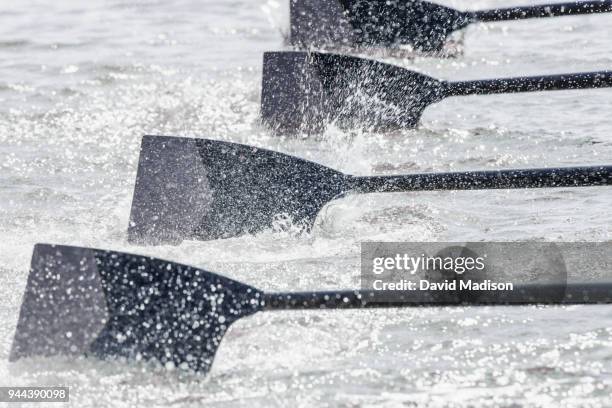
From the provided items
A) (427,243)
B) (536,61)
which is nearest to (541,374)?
(427,243)

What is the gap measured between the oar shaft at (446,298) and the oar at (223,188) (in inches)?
43.9

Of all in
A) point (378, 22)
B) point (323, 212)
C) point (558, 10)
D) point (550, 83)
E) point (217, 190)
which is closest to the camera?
point (217, 190)

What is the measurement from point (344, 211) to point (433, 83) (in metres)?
1.44

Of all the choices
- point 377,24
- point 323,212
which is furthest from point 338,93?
point 377,24

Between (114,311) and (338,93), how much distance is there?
10.7 ft

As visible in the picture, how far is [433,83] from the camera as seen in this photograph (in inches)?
261

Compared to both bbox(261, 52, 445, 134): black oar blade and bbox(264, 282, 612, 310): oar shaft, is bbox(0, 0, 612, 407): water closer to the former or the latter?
bbox(261, 52, 445, 134): black oar blade

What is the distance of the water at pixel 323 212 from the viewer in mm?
3770

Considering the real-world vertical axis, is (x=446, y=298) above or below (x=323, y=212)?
above

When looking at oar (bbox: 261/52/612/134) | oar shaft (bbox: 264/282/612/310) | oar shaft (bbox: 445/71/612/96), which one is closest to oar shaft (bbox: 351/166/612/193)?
oar shaft (bbox: 264/282/612/310)

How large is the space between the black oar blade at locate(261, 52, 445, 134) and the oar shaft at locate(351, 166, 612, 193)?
1.83m

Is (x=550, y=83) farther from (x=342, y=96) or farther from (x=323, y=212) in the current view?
(x=323, y=212)

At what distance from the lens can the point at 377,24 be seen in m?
8.59

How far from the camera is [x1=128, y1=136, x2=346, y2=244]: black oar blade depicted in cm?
500
